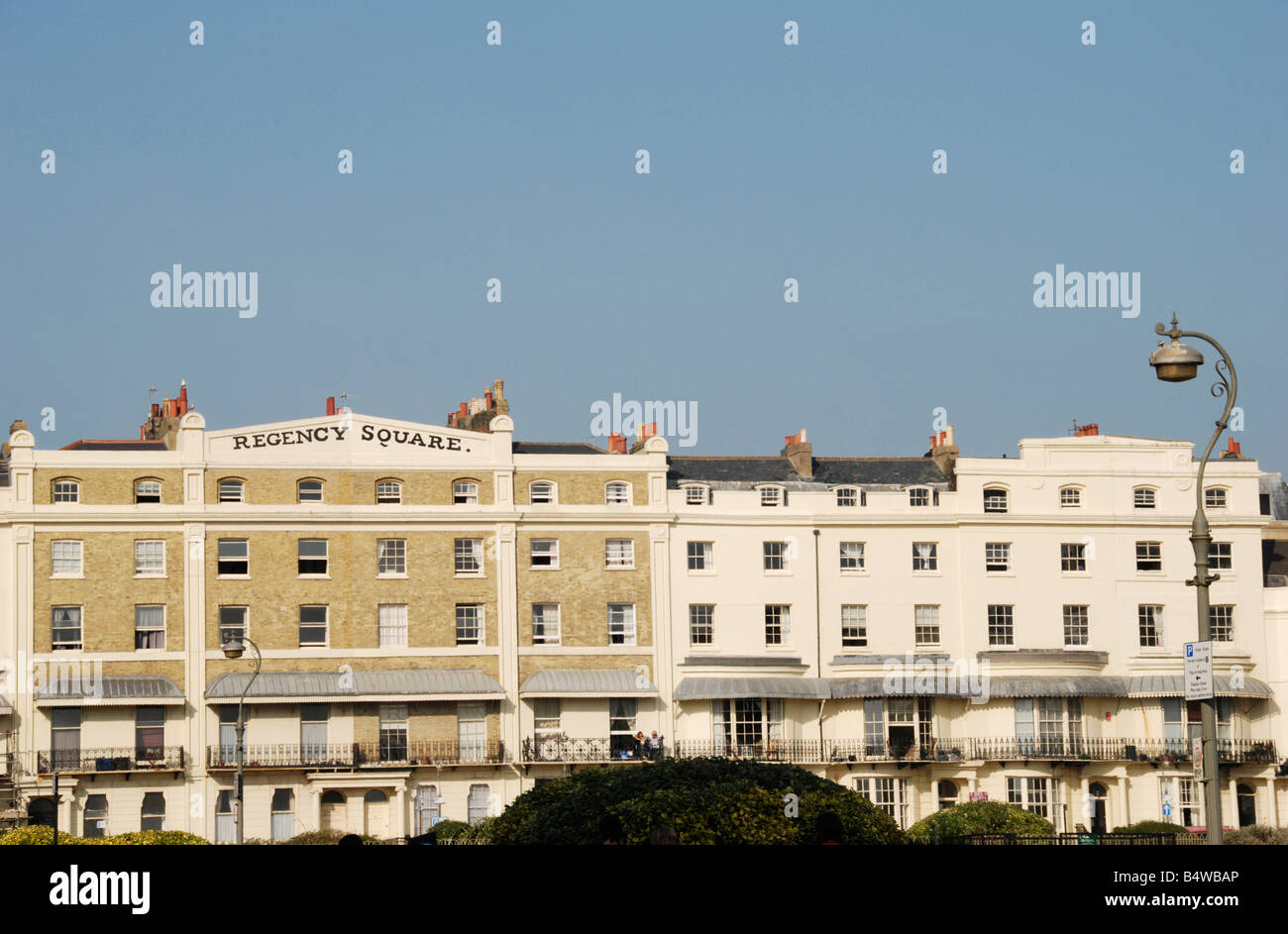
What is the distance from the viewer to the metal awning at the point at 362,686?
65.4 m

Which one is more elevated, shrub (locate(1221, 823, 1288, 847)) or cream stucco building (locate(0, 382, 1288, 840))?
cream stucco building (locate(0, 382, 1288, 840))

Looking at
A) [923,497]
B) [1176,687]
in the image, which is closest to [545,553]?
[923,497]

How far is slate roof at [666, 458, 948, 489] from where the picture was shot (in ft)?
240

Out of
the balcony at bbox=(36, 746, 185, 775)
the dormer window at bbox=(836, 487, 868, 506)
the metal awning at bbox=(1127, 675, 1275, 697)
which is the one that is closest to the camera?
the balcony at bbox=(36, 746, 185, 775)

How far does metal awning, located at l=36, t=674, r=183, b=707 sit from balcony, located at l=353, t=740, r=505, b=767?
6723mm

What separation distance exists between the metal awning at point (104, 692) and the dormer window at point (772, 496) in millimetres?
22042

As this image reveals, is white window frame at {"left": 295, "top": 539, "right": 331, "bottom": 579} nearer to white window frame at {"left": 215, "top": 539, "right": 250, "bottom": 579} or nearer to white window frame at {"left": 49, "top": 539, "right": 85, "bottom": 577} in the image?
white window frame at {"left": 215, "top": 539, "right": 250, "bottom": 579}

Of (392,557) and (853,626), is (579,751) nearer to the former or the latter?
(392,557)

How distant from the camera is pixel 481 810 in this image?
6694cm

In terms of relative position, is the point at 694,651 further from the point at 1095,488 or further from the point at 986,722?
the point at 1095,488

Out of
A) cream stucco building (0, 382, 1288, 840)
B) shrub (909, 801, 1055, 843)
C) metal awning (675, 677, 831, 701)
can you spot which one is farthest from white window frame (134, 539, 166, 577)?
shrub (909, 801, 1055, 843)

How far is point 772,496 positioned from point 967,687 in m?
9.96

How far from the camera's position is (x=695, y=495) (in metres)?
71.4
